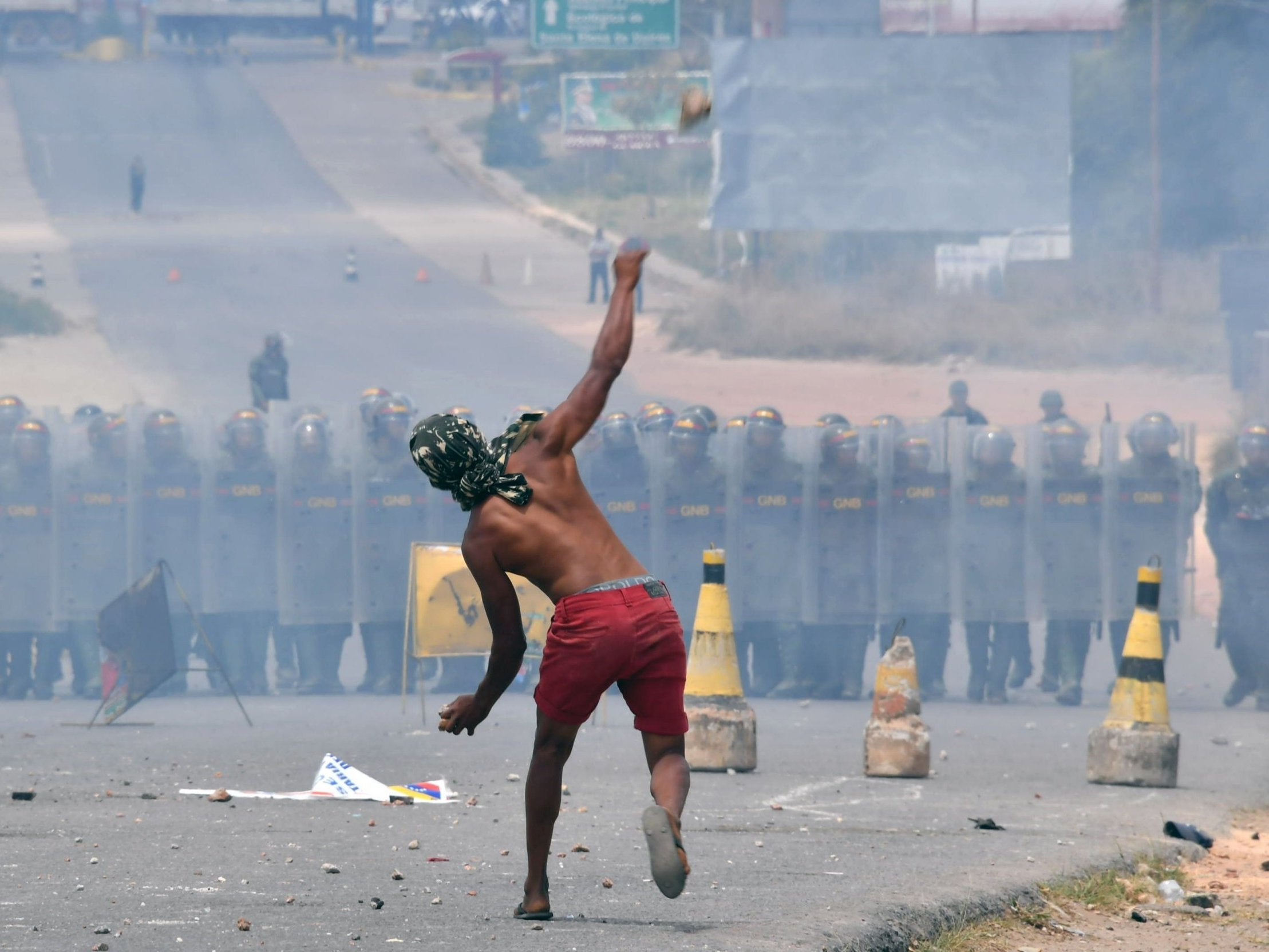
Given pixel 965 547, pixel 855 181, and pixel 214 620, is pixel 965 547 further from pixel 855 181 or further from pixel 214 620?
pixel 855 181

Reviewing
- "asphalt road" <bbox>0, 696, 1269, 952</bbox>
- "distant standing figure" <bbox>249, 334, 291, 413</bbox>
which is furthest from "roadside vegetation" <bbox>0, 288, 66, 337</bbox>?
"asphalt road" <bbox>0, 696, 1269, 952</bbox>

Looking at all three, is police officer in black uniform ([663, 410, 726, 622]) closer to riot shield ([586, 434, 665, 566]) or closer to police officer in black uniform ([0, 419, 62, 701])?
riot shield ([586, 434, 665, 566])

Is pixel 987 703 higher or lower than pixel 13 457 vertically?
lower

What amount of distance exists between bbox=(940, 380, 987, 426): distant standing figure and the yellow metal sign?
4959mm

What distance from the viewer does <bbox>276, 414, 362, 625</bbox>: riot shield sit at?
15820 millimetres

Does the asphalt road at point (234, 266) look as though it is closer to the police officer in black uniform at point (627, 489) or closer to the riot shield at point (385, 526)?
the riot shield at point (385, 526)

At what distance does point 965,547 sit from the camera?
15.7 m

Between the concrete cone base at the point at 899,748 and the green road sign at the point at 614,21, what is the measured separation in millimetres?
29464

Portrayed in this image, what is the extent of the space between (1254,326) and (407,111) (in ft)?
149

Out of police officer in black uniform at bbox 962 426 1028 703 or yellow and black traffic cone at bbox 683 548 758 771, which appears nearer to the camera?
yellow and black traffic cone at bbox 683 548 758 771

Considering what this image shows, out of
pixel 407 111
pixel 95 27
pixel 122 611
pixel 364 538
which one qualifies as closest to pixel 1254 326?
pixel 364 538

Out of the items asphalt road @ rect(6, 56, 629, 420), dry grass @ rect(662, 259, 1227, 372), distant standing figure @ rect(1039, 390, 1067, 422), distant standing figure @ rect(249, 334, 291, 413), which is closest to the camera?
distant standing figure @ rect(1039, 390, 1067, 422)

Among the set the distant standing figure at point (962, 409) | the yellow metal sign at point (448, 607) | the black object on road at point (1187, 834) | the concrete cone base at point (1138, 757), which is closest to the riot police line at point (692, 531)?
the distant standing figure at point (962, 409)

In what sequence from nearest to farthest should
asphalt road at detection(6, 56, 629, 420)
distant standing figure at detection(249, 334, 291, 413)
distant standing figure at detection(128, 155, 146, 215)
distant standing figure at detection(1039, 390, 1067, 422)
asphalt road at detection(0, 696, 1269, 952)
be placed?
1. asphalt road at detection(0, 696, 1269, 952)
2. distant standing figure at detection(1039, 390, 1067, 422)
3. distant standing figure at detection(249, 334, 291, 413)
4. asphalt road at detection(6, 56, 629, 420)
5. distant standing figure at detection(128, 155, 146, 215)
